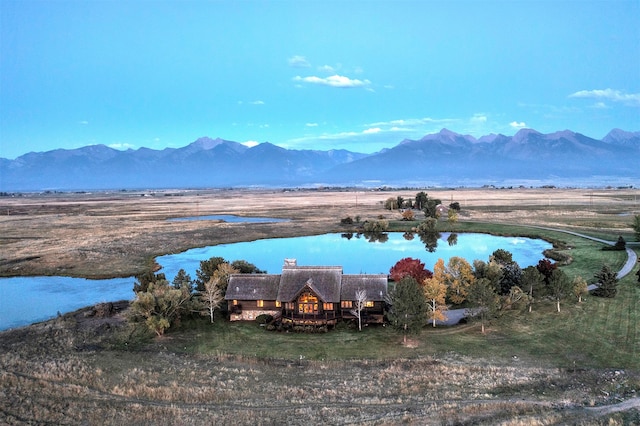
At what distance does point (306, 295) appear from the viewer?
140 ft

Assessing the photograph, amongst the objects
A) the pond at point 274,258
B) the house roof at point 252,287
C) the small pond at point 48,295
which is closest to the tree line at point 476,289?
the house roof at point 252,287

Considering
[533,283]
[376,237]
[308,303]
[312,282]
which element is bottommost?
[308,303]

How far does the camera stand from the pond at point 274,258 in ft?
167

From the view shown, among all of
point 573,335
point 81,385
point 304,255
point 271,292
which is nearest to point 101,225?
point 304,255

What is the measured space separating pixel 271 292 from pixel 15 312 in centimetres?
2751

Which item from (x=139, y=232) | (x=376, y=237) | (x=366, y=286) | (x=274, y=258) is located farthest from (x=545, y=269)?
(x=139, y=232)

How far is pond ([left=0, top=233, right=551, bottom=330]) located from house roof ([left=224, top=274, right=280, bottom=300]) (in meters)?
16.0

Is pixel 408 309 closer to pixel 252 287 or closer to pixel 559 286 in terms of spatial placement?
pixel 252 287

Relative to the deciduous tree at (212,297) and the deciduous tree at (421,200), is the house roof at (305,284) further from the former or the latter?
the deciduous tree at (421,200)

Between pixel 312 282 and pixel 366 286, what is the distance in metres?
5.28

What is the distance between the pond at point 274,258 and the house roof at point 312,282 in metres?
18.4

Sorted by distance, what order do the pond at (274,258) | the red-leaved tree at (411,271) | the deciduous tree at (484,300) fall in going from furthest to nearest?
1. the pond at (274,258)
2. the red-leaved tree at (411,271)
3. the deciduous tree at (484,300)

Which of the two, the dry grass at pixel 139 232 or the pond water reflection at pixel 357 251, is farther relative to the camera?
the dry grass at pixel 139 232

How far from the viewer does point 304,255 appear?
7662 centimetres
